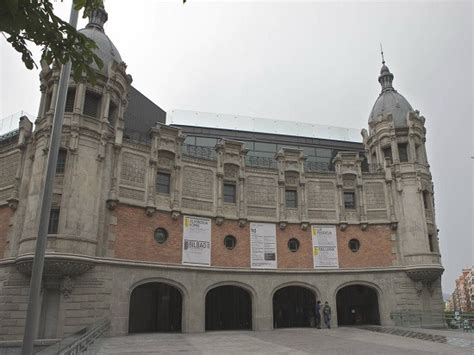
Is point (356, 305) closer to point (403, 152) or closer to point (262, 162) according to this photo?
point (403, 152)

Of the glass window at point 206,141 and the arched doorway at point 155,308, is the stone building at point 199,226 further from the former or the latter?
the glass window at point 206,141

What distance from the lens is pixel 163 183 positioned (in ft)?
91.2

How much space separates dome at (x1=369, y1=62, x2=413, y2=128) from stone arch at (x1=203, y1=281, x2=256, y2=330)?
19.8 meters

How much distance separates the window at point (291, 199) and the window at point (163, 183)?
9.49 m

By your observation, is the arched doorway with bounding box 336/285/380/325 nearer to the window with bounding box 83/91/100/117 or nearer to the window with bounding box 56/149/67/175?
the window with bounding box 56/149/67/175

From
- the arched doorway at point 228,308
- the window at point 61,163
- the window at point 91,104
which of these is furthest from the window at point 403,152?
the window at point 61,163

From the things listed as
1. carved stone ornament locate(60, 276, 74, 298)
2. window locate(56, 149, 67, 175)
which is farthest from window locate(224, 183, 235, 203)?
carved stone ornament locate(60, 276, 74, 298)

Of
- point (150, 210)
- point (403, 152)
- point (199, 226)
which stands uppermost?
point (403, 152)

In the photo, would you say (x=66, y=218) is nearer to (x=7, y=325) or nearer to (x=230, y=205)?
(x=7, y=325)

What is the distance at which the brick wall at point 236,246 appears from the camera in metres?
25.0

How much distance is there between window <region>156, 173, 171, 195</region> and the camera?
1082 inches

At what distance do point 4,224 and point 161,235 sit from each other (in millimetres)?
9384

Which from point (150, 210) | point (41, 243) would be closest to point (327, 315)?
point (150, 210)

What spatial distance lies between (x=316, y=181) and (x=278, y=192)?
3452mm
